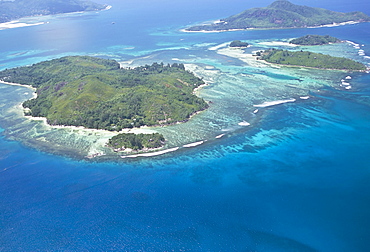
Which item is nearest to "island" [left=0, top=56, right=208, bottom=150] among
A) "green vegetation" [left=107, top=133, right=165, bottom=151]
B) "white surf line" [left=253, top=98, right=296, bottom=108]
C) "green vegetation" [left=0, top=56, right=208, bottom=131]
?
"green vegetation" [left=0, top=56, right=208, bottom=131]

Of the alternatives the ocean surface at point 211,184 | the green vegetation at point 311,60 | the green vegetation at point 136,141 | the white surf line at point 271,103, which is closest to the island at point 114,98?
the green vegetation at point 136,141

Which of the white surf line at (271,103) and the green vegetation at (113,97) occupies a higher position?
the green vegetation at (113,97)

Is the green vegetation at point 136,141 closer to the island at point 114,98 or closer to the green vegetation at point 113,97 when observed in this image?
the island at point 114,98

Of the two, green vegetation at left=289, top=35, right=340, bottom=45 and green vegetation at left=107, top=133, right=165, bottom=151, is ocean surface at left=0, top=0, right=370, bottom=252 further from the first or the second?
green vegetation at left=289, top=35, right=340, bottom=45

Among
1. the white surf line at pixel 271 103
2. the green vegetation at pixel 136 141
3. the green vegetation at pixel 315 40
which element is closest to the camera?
the green vegetation at pixel 136 141

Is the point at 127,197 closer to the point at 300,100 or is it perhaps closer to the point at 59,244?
the point at 59,244

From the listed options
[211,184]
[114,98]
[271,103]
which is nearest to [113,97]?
[114,98]
